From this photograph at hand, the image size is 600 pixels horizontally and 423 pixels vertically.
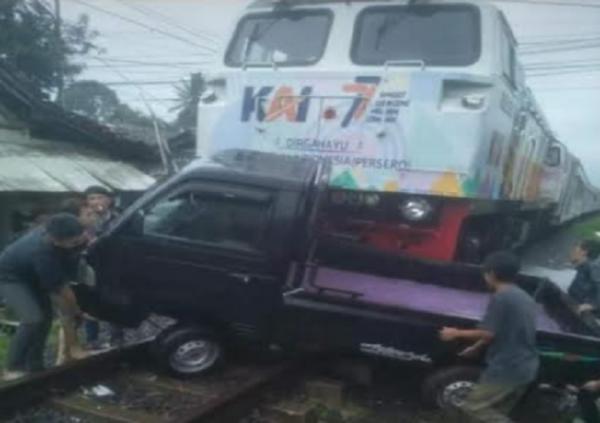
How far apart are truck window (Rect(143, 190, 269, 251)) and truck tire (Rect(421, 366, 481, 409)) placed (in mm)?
1731

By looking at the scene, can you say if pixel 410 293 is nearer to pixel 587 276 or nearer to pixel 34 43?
pixel 587 276

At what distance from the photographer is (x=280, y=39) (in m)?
7.15

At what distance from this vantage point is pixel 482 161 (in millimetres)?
6031

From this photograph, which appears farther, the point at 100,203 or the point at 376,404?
the point at 100,203

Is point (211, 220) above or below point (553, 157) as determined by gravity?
below

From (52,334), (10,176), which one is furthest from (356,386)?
(10,176)

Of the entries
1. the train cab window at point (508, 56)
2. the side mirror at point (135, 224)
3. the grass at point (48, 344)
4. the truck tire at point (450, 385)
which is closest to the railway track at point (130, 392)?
the grass at point (48, 344)

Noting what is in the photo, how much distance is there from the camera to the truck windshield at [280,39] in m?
6.90

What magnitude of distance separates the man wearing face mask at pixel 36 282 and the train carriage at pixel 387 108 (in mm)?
2186

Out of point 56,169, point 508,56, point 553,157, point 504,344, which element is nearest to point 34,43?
point 56,169

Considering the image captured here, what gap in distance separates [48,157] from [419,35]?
909 cm

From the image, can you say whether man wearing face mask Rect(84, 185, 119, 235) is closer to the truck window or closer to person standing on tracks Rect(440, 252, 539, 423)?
the truck window

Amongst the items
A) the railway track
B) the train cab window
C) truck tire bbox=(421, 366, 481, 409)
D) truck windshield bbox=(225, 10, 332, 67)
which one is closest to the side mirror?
the railway track

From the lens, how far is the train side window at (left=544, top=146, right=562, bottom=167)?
36.5 ft
